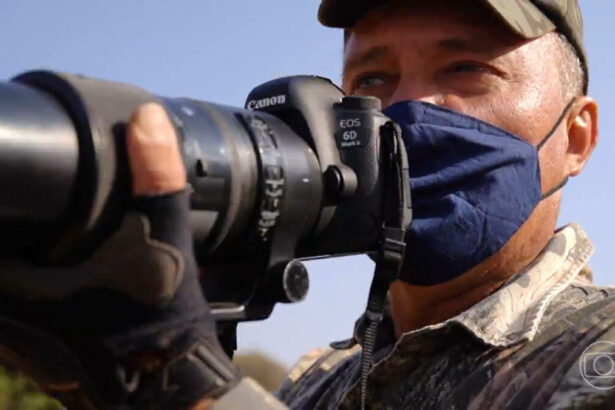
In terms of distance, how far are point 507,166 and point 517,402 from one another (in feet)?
2.26

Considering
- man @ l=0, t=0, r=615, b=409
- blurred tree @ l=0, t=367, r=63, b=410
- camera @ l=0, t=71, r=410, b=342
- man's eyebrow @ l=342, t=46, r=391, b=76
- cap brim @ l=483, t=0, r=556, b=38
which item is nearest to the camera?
camera @ l=0, t=71, r=410, b=342

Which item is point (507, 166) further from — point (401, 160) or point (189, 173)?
point (189, 173)

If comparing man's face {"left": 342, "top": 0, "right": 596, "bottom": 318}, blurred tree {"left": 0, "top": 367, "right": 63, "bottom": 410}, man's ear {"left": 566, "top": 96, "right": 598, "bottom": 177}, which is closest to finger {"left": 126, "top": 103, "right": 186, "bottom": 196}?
man's face {"left": 342, "top": 0, "right": 596, "bottom": 318}

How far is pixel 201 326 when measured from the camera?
1.59m

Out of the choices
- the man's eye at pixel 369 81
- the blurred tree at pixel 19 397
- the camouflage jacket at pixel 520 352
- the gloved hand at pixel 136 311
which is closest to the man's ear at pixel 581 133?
the camouflage jacket at pixel 520 352

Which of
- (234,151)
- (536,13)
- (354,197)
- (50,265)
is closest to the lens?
(50,265)

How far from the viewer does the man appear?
7.88 ft

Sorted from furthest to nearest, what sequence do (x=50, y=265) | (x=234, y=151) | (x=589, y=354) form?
(x=589, y=354)
(x=234, y=151)
(x=50, y=265)

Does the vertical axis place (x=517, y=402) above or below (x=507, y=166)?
below

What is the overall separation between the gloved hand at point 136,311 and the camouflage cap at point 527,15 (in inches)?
59.7

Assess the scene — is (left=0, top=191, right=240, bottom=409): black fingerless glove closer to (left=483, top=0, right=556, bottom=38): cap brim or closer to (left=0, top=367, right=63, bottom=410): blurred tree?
(left=483, top=0, right=556, bottom=38): cap brim

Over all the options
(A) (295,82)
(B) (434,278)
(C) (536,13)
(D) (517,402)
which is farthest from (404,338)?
(C) (536,13)

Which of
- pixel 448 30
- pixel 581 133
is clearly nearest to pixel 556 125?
pixel 581 133

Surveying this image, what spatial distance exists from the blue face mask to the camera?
41 cm
